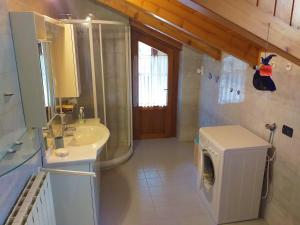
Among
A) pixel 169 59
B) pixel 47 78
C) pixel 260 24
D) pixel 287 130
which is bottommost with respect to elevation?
pixel 287 130

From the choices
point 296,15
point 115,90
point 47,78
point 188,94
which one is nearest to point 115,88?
point 115,90

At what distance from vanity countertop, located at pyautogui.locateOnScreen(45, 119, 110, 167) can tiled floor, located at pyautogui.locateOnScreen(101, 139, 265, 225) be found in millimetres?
806

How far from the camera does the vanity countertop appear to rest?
1.88 meters

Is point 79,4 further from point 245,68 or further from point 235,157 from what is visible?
point 235,157

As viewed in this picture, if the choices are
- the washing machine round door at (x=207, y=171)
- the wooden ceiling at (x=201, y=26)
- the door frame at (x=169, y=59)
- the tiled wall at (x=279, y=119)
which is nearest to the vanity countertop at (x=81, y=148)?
the washing machine round door at (x=207, y=171)

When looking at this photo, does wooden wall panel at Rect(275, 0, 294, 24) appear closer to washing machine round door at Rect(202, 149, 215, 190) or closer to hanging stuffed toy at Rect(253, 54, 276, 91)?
hanging stuffed toy at Rect(253, 54, 276, 91)

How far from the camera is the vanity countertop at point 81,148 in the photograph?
1875mm

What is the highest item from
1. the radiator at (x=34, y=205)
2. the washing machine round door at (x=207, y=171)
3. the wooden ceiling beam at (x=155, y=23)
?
the wooden ceiling beam at (x=155, y=23)

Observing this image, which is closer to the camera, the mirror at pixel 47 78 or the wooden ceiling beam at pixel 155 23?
the mirror at pixel 47 78

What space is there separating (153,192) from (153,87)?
2052 mm

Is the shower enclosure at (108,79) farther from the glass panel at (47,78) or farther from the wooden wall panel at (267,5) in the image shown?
the wooden wall panel at (267,5)

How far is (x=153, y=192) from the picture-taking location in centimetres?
296

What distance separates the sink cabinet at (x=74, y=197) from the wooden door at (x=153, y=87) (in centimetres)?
257

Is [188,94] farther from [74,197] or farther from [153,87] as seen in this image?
[74,197]
